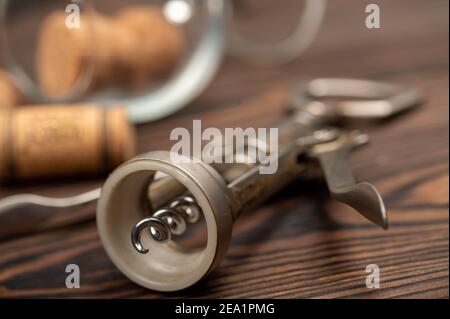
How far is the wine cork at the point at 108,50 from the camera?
3.08 ft

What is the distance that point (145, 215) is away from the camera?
0.68 metres

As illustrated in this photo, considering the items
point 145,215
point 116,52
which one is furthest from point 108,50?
point 145,215

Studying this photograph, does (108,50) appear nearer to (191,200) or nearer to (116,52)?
(116,52)

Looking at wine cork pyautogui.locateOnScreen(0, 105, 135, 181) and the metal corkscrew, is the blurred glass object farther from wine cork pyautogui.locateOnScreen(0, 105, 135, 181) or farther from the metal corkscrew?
the metal corkscrew

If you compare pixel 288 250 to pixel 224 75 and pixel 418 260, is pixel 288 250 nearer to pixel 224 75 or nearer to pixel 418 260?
pixel 418 260

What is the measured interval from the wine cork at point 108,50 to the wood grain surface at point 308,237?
87 mm

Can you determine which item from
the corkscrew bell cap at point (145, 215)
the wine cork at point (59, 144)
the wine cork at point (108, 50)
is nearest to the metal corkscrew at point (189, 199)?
the corkscrew bell cap at point (145, 215)

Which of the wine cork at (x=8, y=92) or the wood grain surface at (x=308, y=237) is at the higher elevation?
the wine cork at (x=8, y=92)

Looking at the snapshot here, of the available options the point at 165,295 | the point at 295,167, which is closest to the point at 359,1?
the point at 295,167

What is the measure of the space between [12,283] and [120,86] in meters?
0.42

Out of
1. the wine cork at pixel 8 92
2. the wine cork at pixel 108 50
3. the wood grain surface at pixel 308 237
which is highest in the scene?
the wine cork at pixel 108 50

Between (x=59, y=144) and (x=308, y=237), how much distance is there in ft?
1.10

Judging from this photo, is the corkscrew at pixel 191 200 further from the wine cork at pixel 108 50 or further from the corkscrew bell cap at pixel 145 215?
the wine cork at pixel 108 50

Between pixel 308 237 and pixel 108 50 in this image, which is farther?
pixel 108 50
